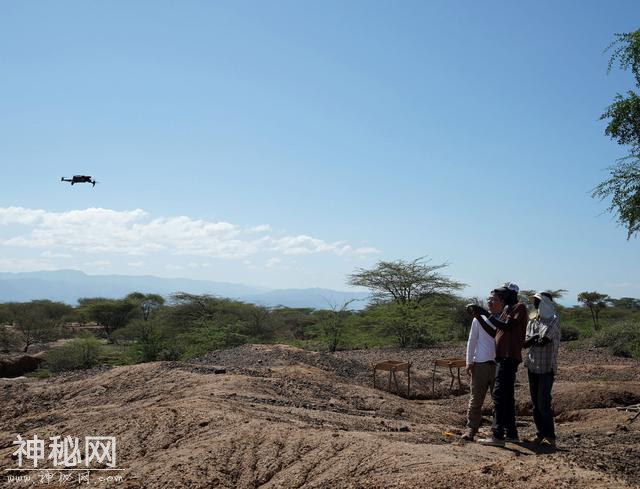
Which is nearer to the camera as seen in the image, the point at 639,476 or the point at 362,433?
the point at 639,476

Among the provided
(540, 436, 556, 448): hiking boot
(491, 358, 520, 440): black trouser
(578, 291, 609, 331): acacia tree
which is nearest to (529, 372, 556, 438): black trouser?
(540, 436, 556, 448): hiking boot

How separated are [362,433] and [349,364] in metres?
9.58

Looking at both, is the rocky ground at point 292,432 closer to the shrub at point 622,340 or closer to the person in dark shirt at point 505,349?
the person in dark shirt at point 505,349

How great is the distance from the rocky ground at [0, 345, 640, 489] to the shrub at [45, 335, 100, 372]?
7.83 m

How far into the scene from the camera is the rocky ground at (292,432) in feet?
16.1

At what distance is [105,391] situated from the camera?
1061 cm

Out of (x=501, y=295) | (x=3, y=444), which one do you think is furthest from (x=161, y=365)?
(x=501, y=295)

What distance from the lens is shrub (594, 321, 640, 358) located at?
19266mm

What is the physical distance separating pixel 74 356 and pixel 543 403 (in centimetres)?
1846

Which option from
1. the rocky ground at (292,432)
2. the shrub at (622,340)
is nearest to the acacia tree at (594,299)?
the shrub at (622,340)

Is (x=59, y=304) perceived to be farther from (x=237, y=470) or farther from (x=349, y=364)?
(x=237, y=470)

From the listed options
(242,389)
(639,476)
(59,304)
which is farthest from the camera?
(59,304)

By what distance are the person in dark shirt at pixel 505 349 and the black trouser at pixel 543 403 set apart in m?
0.28

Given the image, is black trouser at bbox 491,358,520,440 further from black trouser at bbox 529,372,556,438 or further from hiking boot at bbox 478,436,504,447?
black trouser at bbox 529,372,556,438
